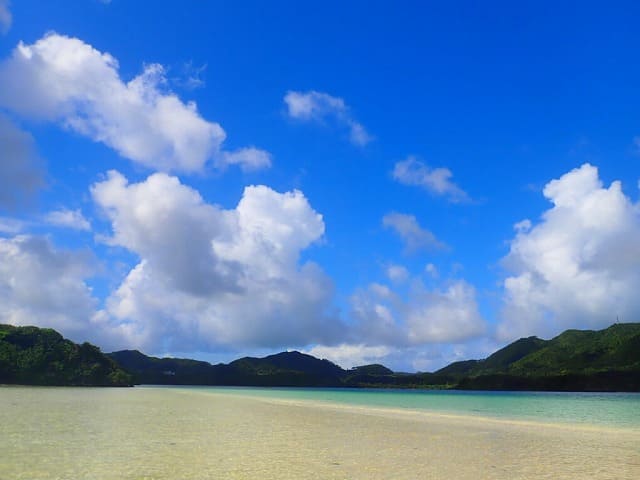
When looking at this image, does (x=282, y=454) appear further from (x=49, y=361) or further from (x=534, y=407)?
(x=49, y=361)

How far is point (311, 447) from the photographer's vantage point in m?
19.1

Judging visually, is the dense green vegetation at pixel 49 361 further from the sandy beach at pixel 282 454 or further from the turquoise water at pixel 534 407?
the sandy beach at pixel 282 454

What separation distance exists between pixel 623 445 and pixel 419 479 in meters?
16.9

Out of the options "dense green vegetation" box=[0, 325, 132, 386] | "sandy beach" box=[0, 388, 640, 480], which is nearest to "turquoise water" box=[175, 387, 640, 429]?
"sandy beach" box=[0, 388, 640, 480]

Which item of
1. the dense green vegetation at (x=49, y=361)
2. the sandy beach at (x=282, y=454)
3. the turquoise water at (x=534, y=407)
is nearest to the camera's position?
the sandy beach at (x=282, y=454)

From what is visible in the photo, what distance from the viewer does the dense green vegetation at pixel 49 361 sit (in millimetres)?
141050

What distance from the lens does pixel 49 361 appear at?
15300cm

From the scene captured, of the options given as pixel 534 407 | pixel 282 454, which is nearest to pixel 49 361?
pixel 534 407

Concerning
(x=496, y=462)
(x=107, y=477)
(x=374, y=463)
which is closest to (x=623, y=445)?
(x=496, y=462)

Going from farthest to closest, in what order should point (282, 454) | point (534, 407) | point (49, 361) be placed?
1. point (49, 361)
2. point (534, 407)
3. point (282, 454)

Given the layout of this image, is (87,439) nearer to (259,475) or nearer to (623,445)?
(259,475)

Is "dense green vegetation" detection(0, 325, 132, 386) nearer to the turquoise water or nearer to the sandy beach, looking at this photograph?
the turquoise water

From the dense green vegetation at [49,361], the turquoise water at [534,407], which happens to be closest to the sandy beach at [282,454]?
the turquoise water at [534,407]

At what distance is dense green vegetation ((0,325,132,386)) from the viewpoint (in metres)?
141
